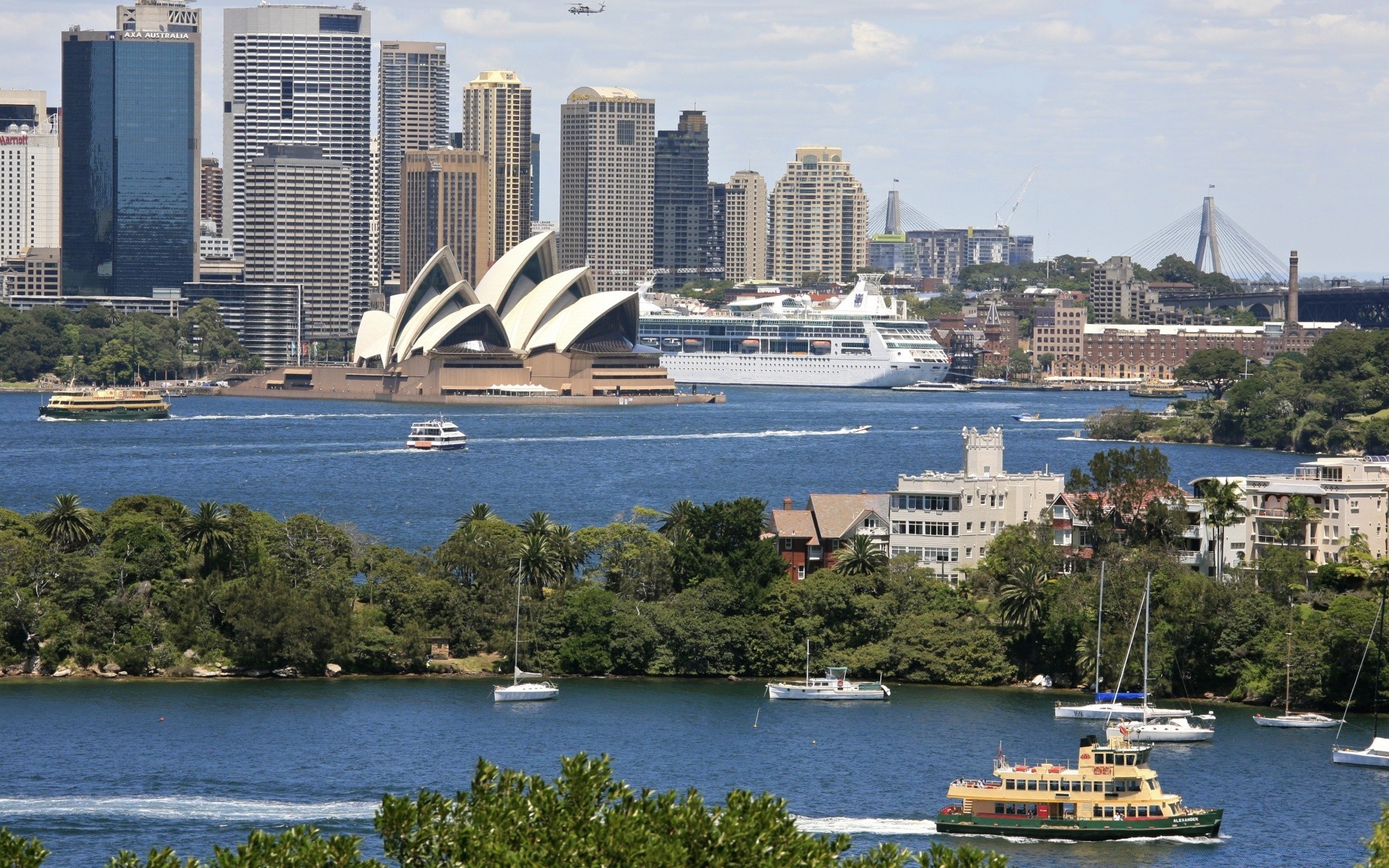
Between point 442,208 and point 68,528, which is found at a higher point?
point 442,208

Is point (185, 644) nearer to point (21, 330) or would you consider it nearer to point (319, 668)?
point (319, 668)

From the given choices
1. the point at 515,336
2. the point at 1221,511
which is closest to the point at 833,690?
the point at 1221,511

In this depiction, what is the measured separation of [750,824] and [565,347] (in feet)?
311

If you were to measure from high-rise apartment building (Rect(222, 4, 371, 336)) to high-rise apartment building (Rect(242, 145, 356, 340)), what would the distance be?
1962 centimetres

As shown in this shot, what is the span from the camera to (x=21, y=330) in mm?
128875

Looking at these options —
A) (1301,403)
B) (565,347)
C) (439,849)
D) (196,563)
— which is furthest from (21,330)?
(439,849)

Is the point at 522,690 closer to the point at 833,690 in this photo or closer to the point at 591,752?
the point at 591,752

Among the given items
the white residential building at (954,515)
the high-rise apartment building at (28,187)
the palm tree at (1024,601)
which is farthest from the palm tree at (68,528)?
the high-rise apartment building at (28,187)

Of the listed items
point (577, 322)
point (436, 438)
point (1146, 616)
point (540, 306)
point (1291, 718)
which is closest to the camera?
point (1291, 718)

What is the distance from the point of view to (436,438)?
77.4m

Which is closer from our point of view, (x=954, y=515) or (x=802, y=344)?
(x=954, y=515)

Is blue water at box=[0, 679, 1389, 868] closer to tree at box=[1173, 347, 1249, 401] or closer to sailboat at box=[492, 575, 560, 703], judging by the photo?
sailboat at box=[492, 575, 560, 703]

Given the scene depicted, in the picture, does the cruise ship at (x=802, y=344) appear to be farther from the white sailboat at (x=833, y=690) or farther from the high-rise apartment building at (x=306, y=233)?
the white sailboat at (x=833, y=690)

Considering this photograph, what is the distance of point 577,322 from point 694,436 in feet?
86.0
